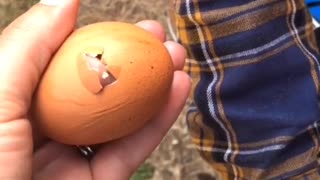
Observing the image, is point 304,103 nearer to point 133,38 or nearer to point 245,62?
point 245,62

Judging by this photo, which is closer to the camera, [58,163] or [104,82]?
[104,82]

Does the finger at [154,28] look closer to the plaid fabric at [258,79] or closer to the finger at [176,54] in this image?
the finger at [176,54]

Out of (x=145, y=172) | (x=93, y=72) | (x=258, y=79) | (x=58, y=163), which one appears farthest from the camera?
(x=145, y=172)

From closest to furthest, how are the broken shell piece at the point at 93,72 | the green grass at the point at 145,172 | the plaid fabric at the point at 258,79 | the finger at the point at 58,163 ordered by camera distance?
the broken shell piece at the point at 93,72, the finger at the point at 58,163, the plaid fabric at the point at 258,79, the green grass at the point at 145,172

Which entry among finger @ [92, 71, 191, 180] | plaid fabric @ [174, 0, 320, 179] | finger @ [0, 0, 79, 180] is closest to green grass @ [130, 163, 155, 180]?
plaid fabric @ [174, 0, 320, 179]

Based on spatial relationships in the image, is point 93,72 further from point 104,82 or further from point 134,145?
point 134,145

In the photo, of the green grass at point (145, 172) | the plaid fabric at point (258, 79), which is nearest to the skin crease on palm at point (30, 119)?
the plaid fabric at point (258, 79)

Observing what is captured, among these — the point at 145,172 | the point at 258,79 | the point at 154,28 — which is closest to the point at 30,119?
the point at 154,28

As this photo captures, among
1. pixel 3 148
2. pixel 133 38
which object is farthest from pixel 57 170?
pixel 133 38
